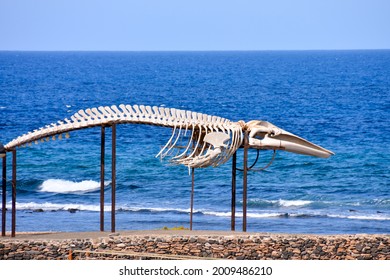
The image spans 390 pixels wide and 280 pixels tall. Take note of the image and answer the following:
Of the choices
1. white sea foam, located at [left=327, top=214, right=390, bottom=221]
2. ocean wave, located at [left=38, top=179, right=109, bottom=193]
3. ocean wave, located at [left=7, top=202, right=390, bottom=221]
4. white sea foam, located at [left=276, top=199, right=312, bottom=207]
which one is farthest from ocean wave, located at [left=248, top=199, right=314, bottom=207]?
ocean wave, located at [left=38, top=179, right=109, bottom=193]

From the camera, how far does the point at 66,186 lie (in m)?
42.9

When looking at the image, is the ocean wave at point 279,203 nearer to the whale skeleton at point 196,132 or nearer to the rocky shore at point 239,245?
the whale skeleton at point 196,132

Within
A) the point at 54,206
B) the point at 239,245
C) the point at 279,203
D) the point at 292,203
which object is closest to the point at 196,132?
the point at 239,245

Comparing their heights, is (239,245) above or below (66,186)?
above

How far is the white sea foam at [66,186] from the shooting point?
41938mm

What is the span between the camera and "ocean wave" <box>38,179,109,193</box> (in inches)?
1648

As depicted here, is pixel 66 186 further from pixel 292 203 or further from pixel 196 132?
pixel 196 132

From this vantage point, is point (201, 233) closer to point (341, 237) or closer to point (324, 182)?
point (341, 237)

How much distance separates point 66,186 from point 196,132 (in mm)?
20687

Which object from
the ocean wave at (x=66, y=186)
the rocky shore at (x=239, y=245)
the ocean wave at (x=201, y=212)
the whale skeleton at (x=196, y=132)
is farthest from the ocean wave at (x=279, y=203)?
the rocky shore at (x=239, y=245)

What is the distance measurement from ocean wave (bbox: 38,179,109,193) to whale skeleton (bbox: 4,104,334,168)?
1865 cm

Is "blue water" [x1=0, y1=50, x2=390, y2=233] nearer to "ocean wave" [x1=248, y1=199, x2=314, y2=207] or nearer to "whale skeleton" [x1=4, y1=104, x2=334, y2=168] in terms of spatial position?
"ocean wave" [x1=248, y1=199, x2=314, y2=207]

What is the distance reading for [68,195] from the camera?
A: 40406 mm

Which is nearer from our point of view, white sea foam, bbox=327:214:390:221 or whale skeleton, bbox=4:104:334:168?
whale skeleton, bbox=4:104:334:168
